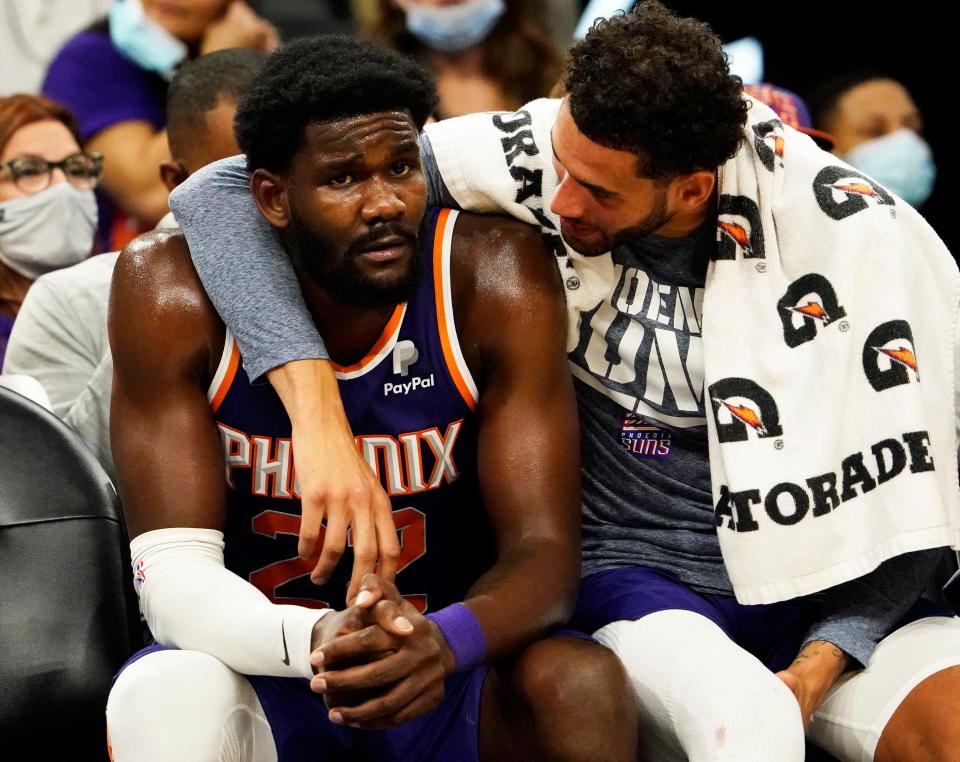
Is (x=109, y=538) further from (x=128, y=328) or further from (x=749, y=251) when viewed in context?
(x=749, y=251)

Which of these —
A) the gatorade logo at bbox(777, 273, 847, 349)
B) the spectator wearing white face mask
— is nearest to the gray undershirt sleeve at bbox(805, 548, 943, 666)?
the gatorade logo at bbox(777, 273, 847, 349)

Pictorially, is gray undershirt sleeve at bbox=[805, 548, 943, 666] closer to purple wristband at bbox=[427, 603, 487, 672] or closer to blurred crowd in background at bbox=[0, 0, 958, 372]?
purple wristband at bbox=[427, 603, 487, 672]

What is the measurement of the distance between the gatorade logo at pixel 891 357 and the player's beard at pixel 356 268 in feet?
2.12

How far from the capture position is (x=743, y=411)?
77.4 inches

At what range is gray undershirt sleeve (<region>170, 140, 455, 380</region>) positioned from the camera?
1.88 metres

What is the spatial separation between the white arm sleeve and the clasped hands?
2.3 inches

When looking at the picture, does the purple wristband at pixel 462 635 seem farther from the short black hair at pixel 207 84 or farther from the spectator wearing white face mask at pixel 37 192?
the spectator wearing white face mask at pixel 37 192

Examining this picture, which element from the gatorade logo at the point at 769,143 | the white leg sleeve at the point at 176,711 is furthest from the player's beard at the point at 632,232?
the white leg sleeve at the point at 176,711

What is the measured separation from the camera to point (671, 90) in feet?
6.36

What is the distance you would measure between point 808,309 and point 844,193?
18 centimetres

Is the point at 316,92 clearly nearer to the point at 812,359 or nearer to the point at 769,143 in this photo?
the point at 769,143

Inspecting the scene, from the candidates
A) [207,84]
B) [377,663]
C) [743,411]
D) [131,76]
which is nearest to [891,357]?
[743,411]

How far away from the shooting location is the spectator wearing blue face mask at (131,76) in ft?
11.5

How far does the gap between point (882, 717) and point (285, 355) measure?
95cm
